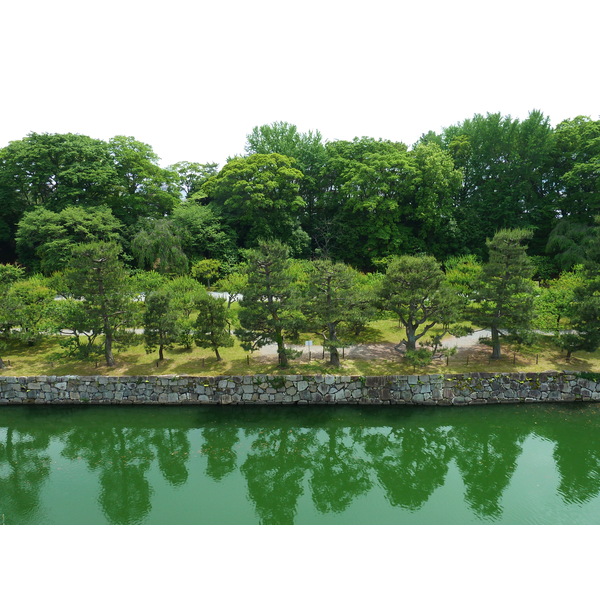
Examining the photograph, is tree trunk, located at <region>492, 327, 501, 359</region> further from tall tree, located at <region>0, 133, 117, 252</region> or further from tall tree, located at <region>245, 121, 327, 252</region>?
tall tree, located at <region>0, 133, 117, 252</region>

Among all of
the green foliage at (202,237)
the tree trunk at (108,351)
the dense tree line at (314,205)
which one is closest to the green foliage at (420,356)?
the dense tree line at (314,205)

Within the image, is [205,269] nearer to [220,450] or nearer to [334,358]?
[334,358]

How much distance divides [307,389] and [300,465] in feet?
10.9

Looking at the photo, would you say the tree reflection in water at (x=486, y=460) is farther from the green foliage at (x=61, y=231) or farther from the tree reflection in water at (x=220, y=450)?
the green foliage at (x=61, y=231)

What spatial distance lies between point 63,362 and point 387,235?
2015 cm

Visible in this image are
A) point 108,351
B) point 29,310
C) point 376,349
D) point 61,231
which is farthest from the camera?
point 61,231

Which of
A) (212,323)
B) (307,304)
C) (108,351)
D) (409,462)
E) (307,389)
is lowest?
(409,462)

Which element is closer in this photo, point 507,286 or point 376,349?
point 507,286

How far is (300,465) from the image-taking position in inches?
431

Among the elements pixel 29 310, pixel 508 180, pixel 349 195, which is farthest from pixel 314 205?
pixel 29 310

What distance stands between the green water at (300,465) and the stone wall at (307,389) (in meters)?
0.39

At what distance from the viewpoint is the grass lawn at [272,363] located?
14.5 metres

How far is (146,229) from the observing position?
83.7 feet

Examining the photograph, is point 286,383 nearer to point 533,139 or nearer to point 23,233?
point 23,233
